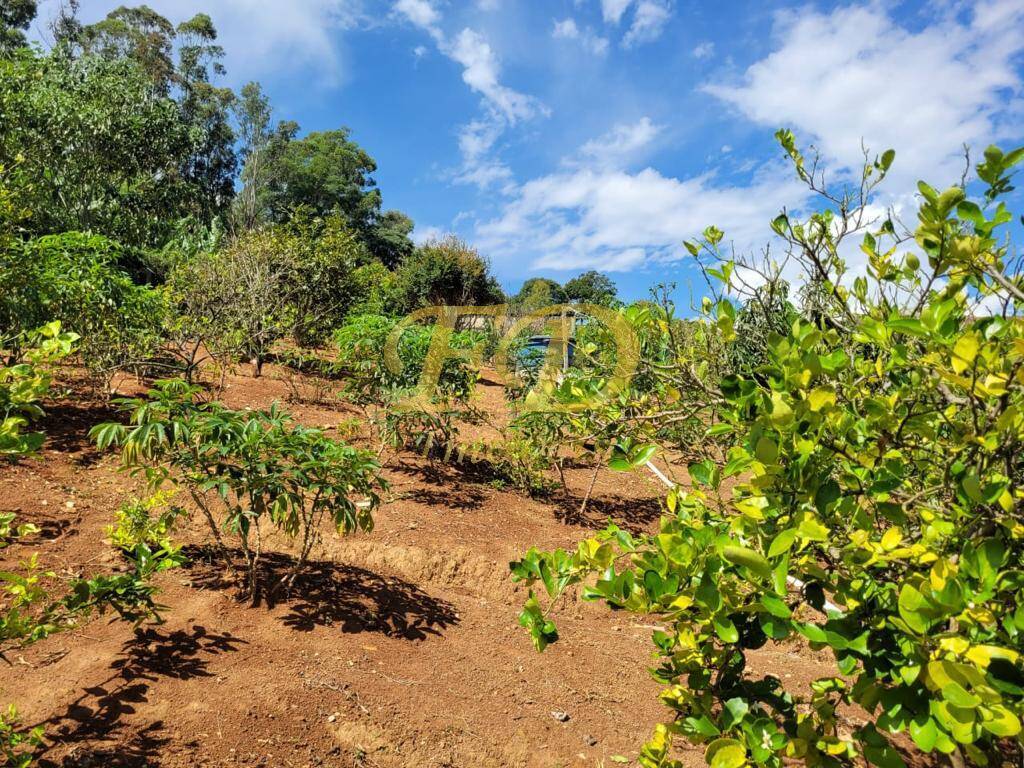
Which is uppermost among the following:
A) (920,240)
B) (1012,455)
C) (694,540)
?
(920,240)

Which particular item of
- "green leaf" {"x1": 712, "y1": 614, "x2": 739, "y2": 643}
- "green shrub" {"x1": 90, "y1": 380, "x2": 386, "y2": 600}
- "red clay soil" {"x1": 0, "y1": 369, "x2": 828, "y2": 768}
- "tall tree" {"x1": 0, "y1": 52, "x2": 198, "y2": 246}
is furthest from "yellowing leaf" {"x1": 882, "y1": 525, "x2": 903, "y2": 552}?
"tall tree" {"x1": 0, "y1": 52, "x2": 198, "y2": 246}

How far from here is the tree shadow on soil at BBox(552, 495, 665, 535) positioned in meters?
6.00

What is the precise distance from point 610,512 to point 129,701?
4815 mm

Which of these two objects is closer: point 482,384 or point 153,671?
point 153,671

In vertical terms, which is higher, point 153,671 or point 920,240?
point 920,240

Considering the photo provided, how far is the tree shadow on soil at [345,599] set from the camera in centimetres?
338

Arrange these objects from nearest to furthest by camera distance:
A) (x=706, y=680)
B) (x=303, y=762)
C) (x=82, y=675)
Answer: (x=706, y=680), (x=303, y=762), (x=82, y=675)

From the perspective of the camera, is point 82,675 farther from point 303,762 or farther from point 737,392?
point 737,392

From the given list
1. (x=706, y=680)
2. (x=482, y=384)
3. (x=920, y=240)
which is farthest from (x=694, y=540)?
(x=482, y=384)

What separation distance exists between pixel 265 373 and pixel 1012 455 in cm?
1146

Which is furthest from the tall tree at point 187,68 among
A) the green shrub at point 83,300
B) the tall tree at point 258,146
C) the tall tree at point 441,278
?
the green shrub at point 83,300

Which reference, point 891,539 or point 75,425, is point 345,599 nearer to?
point 891,539

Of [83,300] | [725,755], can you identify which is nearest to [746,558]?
[725,755]

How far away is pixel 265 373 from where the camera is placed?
11016 mm
